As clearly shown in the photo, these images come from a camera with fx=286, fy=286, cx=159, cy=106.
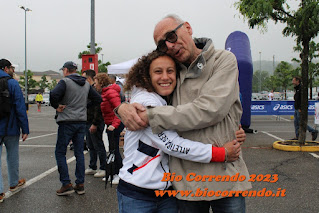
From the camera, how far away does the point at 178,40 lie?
1773mm

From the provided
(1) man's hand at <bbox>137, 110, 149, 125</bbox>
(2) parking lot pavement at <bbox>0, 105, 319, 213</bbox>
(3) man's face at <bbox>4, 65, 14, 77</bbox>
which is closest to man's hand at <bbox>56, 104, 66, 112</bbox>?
(3) man's face at <bbox>4, 65, 14, 77</bbox>

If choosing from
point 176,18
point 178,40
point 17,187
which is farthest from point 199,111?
point 17,187

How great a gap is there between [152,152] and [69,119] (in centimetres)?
307

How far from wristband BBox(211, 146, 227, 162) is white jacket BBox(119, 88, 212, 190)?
24mm

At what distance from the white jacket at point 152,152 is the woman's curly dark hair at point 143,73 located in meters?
0.04

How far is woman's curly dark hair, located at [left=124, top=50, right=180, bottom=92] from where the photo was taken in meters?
1.77

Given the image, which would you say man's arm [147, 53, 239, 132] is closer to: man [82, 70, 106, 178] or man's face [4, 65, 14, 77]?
man's face [4, 65, 14, 77]

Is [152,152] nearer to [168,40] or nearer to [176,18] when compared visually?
[168,40]

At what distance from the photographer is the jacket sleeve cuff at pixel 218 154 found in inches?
63.1

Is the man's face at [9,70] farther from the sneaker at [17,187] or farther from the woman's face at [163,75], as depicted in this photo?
the woman's face at [163,75]

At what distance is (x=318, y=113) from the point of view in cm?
988

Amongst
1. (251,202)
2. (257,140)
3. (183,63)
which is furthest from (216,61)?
(257,140)

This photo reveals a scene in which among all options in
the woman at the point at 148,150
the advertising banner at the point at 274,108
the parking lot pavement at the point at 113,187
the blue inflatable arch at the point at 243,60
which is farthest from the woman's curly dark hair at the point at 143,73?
the advertising banner at the point at 274,108

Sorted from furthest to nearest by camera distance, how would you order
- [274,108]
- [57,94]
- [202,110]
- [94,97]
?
[274,108], [94,97], [57,94], [202,110]
